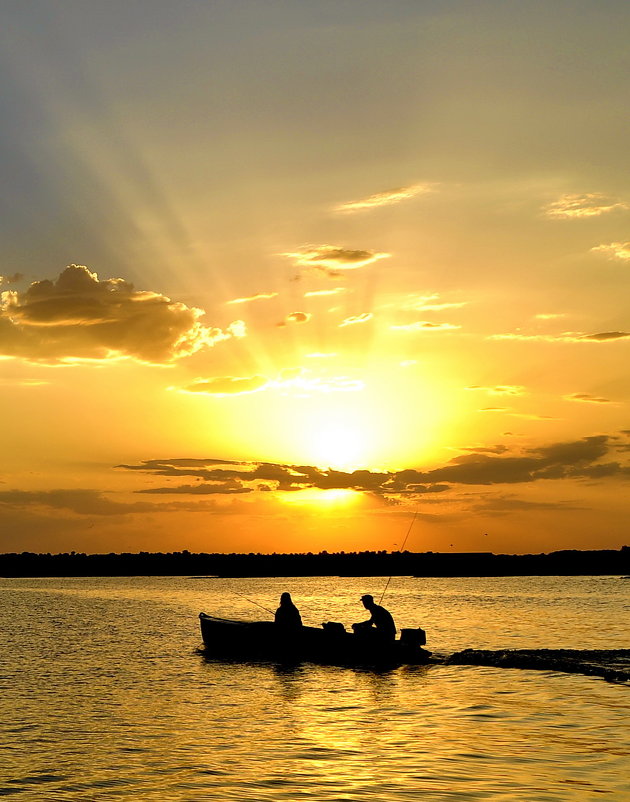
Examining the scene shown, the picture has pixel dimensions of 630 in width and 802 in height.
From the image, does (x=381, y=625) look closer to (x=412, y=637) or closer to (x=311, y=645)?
(x=412, y=637)

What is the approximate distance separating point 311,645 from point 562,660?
1028cm

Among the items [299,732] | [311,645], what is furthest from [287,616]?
[299,732]

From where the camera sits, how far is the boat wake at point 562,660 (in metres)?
33.2

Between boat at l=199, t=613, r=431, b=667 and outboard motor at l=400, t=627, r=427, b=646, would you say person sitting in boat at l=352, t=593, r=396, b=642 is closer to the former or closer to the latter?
boat at l=199, t=613, r=431, b=667

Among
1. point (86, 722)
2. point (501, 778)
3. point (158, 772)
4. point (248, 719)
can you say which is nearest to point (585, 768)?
point (501, 778)

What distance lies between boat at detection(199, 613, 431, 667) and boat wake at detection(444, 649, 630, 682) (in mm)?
2662

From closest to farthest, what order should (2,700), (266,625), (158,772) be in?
(158,772)
(2,700)
(266,625)

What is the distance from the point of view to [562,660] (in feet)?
118

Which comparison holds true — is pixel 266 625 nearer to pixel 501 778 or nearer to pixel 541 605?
pixel 501 778

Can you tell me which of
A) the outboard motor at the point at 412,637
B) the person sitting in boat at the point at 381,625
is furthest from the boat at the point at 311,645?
the person sitting in boat at the point at 381,625

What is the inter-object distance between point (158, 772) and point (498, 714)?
10.3m

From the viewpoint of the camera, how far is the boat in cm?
3441

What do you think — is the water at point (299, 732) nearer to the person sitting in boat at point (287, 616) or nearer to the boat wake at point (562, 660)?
the boat wake at point (562, 660)

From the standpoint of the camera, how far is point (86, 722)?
25047 mm
